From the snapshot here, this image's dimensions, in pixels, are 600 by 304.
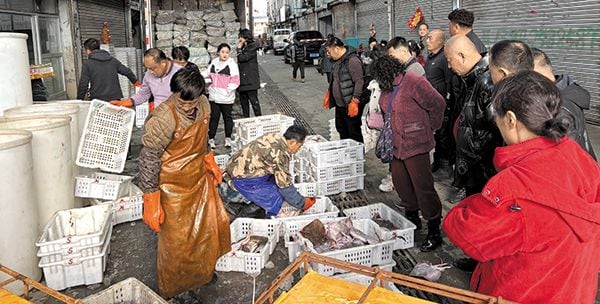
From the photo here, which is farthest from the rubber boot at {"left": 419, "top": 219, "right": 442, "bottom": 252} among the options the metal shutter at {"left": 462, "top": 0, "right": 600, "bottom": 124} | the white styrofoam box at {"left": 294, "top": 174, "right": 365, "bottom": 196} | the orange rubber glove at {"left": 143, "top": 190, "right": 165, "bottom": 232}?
the metal shutter at {"left": 462, "top": 0, "right": 600, "bottom": 124}

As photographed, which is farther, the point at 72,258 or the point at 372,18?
the point at 372,18

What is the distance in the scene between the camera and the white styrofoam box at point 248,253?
3996mm

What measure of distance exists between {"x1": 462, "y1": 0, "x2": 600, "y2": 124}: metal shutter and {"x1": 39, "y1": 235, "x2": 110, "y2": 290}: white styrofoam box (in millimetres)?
8106

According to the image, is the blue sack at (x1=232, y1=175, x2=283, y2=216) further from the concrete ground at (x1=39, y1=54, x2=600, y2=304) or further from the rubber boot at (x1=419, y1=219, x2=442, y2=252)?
the rubber boot at (x1=419, y1=219, x2=442, y2=252)

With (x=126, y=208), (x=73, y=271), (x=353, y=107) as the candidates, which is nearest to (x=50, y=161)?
(x=73, y=271)

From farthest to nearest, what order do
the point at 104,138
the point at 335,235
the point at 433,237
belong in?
the point at 104,138
the point at 433,237
the point at 335,235

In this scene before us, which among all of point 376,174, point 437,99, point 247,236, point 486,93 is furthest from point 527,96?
point 376,174

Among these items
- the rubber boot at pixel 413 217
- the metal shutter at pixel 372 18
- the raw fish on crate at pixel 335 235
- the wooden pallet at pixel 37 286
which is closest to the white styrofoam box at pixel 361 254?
the raw fish on crate at pixel 335 235

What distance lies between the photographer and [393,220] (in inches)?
188

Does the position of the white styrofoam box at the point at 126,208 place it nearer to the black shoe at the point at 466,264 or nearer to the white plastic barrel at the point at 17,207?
the white plastic barrel at the point at 17,207

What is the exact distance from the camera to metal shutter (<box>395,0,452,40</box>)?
531 inches

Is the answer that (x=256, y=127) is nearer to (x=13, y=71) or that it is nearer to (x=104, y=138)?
(x=104, y=138)

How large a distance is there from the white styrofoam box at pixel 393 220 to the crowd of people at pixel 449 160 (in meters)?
0.13

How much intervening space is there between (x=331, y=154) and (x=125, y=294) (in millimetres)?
3165
